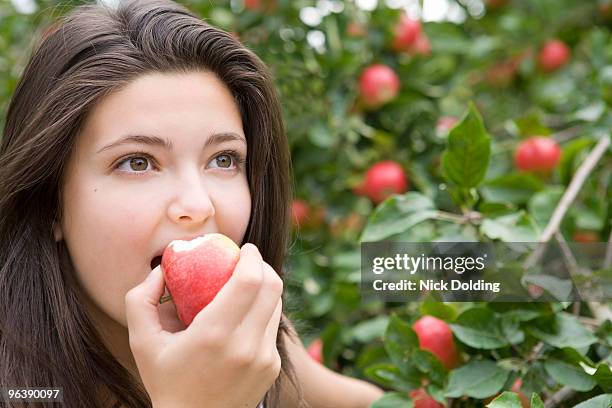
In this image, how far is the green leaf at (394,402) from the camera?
3.66 ft

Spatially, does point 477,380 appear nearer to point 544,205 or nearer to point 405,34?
point 544,205

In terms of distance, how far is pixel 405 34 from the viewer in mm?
1987

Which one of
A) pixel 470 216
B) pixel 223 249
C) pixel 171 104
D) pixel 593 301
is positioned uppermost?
pixel 171 104

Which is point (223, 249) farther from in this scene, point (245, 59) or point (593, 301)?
point (593, 301)

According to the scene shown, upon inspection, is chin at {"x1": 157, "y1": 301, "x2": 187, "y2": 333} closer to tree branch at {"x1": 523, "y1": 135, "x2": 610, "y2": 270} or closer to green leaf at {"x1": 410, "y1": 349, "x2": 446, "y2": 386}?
green leaf at {"x1": 410, "y1": 349, "x2": 446, "y2": 386}

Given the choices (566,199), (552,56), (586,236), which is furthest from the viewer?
(552,56)

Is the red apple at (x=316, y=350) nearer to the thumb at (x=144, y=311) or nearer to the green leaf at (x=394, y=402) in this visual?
the green leaf at (x=394, y=402)

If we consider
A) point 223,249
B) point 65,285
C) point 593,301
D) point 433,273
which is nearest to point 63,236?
point 65,285

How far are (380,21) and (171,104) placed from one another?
1.09 m

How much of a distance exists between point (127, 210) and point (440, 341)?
50 centimetres

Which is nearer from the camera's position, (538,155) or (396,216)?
(396,216)

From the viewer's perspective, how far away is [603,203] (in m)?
1.54

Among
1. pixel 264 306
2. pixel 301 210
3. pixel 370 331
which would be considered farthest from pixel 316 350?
pixel 264 306

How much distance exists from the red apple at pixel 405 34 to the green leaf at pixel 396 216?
823 millimetres
